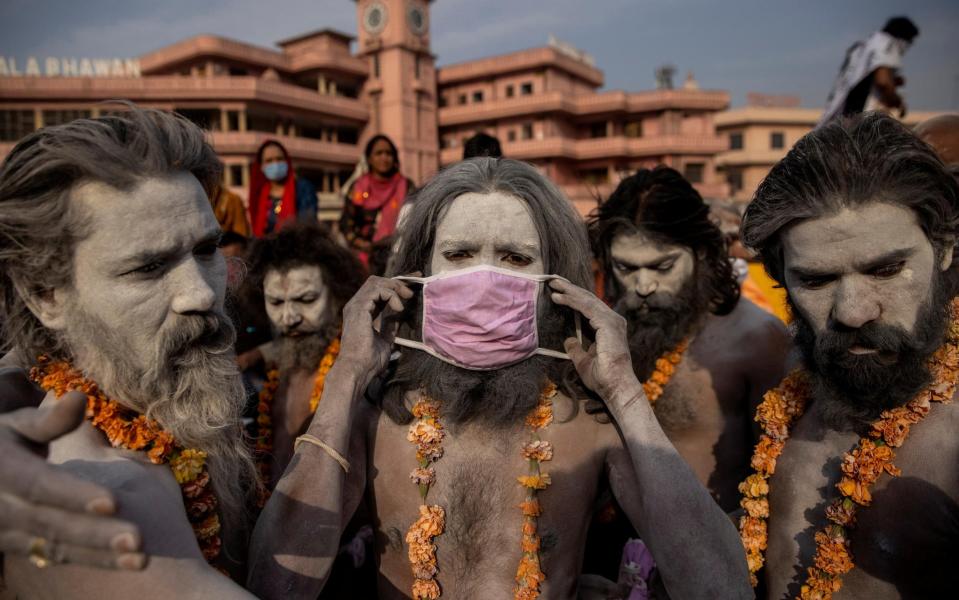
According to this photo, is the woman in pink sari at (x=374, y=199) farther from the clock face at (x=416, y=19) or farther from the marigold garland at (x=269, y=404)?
the clock face at (x=416, y=19)

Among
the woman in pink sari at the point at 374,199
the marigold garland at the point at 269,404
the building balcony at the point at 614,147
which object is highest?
the building balcony at the point at 614,147

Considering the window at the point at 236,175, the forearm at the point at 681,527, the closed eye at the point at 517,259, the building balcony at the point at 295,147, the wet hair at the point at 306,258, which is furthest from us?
the window at the point at 236,175

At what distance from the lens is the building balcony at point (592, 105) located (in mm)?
36147

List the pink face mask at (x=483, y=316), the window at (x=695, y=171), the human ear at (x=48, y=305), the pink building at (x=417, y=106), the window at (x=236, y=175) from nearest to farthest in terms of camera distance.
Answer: the human ear at (x=48, y=305)
the pink face mask at (x=483, y=316)
the window at (x=236, y=175)
the pink building at (x=417, y=106)
the window at (x=695, y=171)

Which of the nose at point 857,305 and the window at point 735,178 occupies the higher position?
the window at point 735,178

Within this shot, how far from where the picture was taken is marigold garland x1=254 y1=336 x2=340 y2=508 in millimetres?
4109

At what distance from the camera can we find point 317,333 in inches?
178

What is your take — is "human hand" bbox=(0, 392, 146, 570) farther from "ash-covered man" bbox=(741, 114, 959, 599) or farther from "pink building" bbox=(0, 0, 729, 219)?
"pink building" bbox=(0, 0, 729, 219)

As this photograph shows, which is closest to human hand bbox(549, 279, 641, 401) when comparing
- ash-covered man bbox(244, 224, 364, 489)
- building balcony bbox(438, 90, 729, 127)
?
ash-covered man bbox(244, 224, 364, 489)

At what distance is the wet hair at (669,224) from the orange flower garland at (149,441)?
3161 mm

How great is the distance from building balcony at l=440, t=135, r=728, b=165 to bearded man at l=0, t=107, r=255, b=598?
33835 millimetres

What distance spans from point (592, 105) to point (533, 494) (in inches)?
1485

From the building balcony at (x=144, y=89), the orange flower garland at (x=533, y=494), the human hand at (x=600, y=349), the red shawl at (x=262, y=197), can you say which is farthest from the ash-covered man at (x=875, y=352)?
the building balcony at (x=144, y=89)

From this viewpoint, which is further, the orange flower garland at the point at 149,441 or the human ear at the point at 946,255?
the human ear at the point at 946,255
